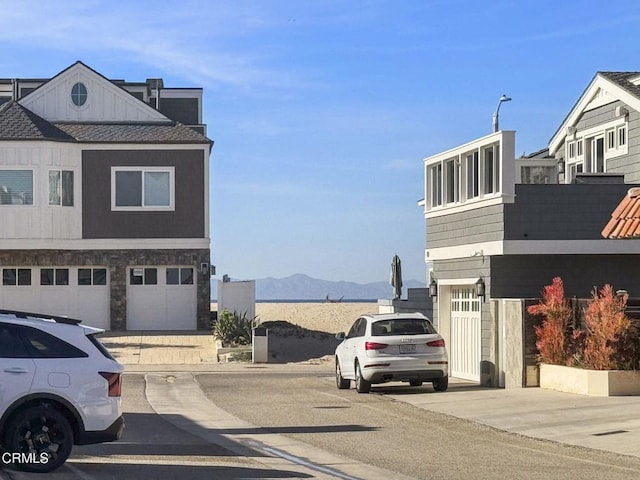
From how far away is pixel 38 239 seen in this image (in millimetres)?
39031

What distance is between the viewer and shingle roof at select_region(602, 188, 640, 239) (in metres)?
16.7

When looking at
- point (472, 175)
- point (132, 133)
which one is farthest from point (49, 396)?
point (132, 133)

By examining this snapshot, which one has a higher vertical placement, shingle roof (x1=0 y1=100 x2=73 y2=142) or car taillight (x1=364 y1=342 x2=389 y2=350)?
shingle roof (x1=0 y1=100 x2=73 y2=142)

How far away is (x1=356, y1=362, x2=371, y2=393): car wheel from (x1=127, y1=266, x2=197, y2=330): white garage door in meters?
17.6

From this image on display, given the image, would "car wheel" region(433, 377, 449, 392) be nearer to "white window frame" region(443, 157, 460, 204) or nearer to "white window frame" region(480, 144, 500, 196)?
"white window frame" region(480, 144, 500, 196)

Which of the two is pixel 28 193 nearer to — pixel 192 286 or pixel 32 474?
pixel 192 286

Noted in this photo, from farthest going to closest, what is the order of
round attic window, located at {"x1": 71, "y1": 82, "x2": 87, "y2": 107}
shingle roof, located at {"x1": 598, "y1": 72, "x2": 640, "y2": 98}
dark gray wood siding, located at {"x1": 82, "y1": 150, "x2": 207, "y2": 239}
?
round attic window, located at {"x1": 71, "y1": 82, "x2": 87, "y2": 107}, dark gray wood siding, located at {"x1": 82, "y1": 150, "x2": 207, "y2": 239}, shingle roof, located at {"x1": 598, "y1": 72, "x2": 640, "y2": 98}

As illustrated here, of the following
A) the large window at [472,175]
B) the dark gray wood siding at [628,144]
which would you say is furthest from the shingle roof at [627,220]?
the dark gray wood siding at [628,144]

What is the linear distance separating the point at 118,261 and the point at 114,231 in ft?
3.45

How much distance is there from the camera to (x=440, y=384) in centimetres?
2330

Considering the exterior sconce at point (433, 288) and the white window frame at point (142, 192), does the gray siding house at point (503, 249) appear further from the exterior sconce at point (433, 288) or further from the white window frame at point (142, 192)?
the white window frame at point (142, 192)

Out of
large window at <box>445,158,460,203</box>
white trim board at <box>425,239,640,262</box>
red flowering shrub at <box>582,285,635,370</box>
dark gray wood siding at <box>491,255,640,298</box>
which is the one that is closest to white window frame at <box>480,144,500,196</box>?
white trim board at <box>425,239,640,262</box>

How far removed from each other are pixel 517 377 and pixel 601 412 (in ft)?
16.0

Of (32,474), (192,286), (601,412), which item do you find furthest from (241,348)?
(32,474)
